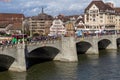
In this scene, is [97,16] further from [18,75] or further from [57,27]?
[18,75]

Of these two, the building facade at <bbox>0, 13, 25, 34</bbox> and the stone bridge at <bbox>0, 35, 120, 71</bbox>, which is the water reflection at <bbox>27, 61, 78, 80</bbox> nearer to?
the stone bridge at <bbox>0, 35, 120, 71</bbox>

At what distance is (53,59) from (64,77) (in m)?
20.0

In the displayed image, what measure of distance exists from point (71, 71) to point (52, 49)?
1582 centimetres

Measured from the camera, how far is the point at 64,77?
55.6 m

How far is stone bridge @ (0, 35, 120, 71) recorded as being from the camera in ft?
189

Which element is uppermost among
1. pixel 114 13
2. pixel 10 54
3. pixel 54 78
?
pixel 114 13

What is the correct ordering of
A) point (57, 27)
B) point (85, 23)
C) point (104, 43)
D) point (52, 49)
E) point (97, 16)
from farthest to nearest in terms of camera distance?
point (57, 27)
point (85, 23)
point (97, 16)
point (104, 43)
point (52, 49)

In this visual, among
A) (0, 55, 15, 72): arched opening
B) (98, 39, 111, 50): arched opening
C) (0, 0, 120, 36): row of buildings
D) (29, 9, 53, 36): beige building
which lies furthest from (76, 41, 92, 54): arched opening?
(29, 9, 53, 36): beige building

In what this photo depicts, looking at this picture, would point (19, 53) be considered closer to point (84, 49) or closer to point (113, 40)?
point (84, 49)

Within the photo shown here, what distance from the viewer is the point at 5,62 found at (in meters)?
62.5

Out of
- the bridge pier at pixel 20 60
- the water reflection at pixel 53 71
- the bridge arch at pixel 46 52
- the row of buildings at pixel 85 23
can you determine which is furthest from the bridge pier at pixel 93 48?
the row of buildings at pixel 85 23

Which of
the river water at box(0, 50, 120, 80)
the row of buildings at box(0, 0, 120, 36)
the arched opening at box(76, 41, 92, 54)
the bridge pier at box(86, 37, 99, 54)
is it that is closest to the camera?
the river water at box(0, 50, 120, 80)

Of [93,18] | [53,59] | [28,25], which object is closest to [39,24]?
[28,25]

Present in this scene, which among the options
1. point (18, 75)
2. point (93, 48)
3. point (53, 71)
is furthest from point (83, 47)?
point (18, 75)
